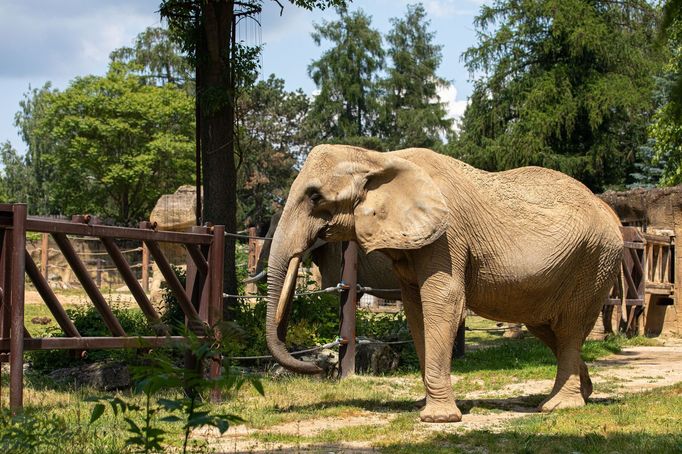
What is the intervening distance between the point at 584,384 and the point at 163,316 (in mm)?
5793

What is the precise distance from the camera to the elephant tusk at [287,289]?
25.0 ft

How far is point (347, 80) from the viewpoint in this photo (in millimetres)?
52188

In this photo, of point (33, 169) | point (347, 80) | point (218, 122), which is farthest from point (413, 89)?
point (218, 122)

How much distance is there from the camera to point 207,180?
1244cm

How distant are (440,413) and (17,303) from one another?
347cm

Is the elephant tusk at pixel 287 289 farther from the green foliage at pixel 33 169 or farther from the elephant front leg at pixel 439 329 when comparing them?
the green foliage at pixel 33 169

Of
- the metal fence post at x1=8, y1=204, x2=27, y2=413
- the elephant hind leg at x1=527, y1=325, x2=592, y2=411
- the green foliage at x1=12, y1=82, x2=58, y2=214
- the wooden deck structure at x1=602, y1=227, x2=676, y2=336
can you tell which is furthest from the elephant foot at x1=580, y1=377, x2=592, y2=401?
the green foliage at x1=12, y1=82, x2=58, y2=214

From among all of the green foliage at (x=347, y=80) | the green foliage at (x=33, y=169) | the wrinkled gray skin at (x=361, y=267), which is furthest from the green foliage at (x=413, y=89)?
the wrinkled gray skin at (x=361, y=267)

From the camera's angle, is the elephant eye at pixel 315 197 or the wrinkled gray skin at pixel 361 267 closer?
the elephant eye at pixel 315 197

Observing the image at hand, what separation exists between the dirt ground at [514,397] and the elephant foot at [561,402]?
16 centimetres

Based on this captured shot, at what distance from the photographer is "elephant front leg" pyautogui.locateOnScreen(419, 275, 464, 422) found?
25.5 feet

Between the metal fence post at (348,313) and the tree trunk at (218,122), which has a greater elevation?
the tree trunk at (218,122)

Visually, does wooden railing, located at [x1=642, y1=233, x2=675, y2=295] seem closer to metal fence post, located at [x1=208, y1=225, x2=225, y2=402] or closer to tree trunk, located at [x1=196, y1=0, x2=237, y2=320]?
tree trunk, located at [x1=196, y1=0, x2=237, y2=320]

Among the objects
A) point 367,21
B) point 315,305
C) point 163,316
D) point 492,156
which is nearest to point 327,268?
point 315,305
